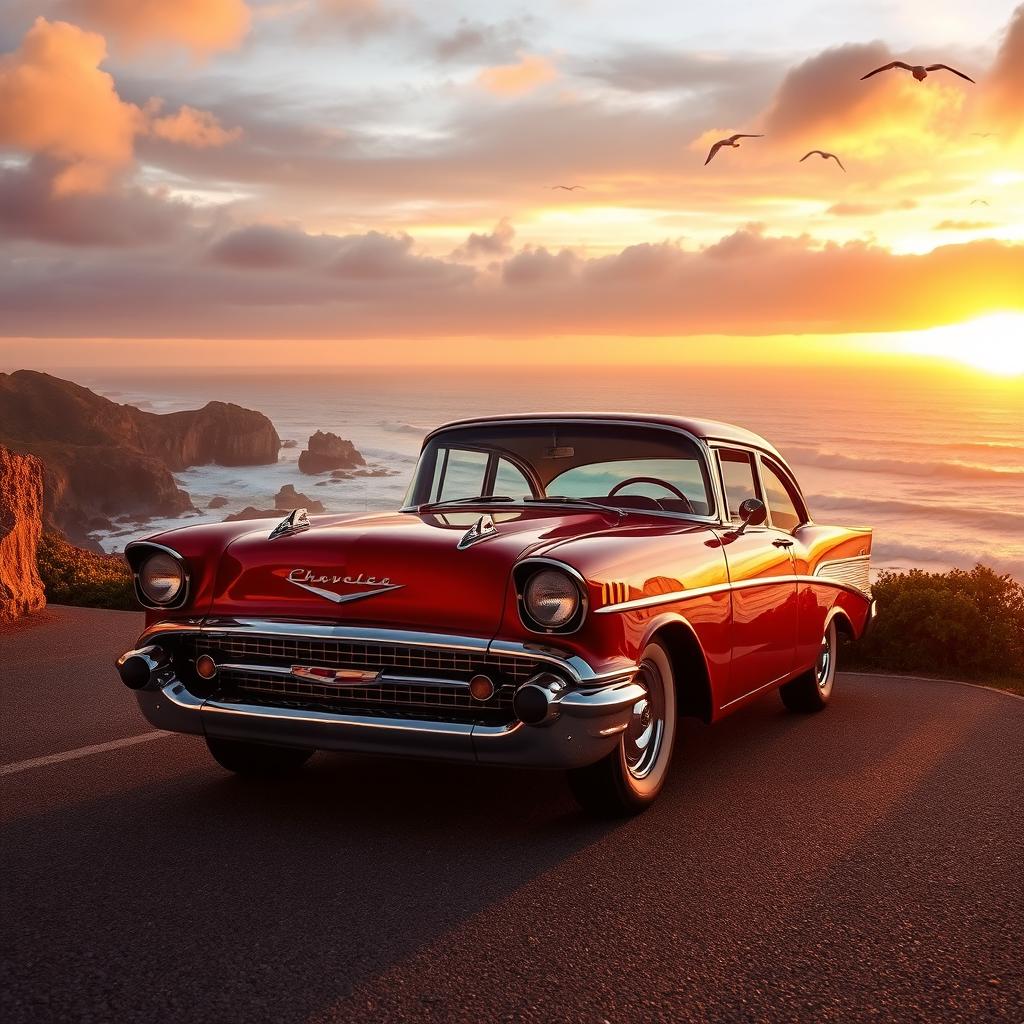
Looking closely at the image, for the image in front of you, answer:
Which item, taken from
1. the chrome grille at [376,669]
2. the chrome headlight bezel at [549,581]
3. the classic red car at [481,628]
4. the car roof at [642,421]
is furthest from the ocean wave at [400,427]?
the chrome headlight bezel at [549,581]

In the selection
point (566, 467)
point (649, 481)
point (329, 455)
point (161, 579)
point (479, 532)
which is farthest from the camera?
point (329, 455)

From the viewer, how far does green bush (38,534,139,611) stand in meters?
13.6

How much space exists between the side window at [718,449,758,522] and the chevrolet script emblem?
6.49 ft

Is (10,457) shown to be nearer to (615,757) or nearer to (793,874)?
(615,757)

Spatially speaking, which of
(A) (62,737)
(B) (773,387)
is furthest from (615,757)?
(B) (773,387)

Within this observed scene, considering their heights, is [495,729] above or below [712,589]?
below

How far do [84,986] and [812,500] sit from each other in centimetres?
6236

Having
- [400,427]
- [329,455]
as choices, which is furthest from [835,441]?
[400,427]

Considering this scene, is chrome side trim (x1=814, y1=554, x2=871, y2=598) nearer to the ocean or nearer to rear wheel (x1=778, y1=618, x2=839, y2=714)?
rear wheel (x1=778, y1=618, x2=839, y2=714)

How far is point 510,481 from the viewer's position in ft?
21.7

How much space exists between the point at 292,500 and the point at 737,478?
7523cm

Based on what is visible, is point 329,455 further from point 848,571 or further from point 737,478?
point 737,478

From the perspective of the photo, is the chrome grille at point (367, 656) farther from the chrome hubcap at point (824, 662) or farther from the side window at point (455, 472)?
the chrome hubcap at point (824, 662)

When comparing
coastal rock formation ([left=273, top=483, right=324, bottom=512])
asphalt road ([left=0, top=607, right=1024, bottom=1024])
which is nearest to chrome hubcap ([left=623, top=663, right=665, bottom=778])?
asphalt road ([left=0, top=607, right=1024, bottom=1024])
